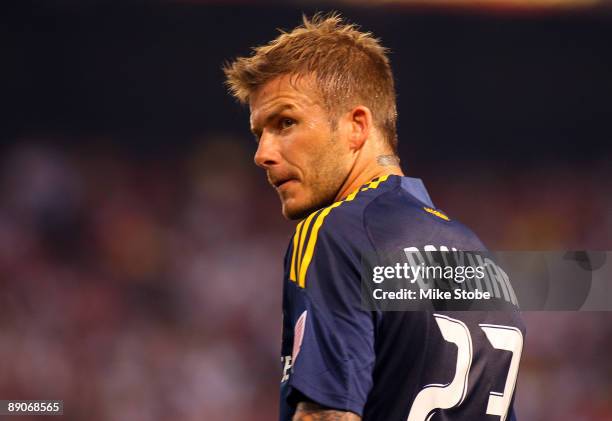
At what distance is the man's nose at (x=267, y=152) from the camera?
2.20m

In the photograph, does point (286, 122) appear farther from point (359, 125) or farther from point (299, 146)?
point (359, 125)

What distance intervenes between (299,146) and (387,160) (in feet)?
0.75

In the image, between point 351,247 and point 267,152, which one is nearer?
point 351,247

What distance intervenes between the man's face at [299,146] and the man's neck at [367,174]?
0.02 m

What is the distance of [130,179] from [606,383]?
13.7 feet

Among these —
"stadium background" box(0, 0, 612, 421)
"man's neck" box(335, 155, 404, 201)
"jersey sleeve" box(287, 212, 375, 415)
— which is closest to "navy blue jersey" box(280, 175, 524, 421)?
"jersey sleeve" box(287, 212, 375, 415)

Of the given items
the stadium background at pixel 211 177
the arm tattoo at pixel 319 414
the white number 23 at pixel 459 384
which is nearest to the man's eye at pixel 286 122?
the white number 23 at pixel 459 384

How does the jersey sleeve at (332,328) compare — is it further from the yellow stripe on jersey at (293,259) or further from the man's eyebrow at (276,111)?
the man's eyebrow at (276,111)

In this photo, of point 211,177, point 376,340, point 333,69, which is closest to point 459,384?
point 376,340

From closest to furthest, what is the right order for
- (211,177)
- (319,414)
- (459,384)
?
(319,414)
(459,384)
(211,177)

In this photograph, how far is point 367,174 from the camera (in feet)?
7.10

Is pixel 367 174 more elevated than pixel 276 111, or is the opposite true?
pixel 276 111

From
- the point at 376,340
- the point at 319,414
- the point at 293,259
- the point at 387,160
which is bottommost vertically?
the point at 319,414

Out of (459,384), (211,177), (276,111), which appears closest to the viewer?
(459,384)
